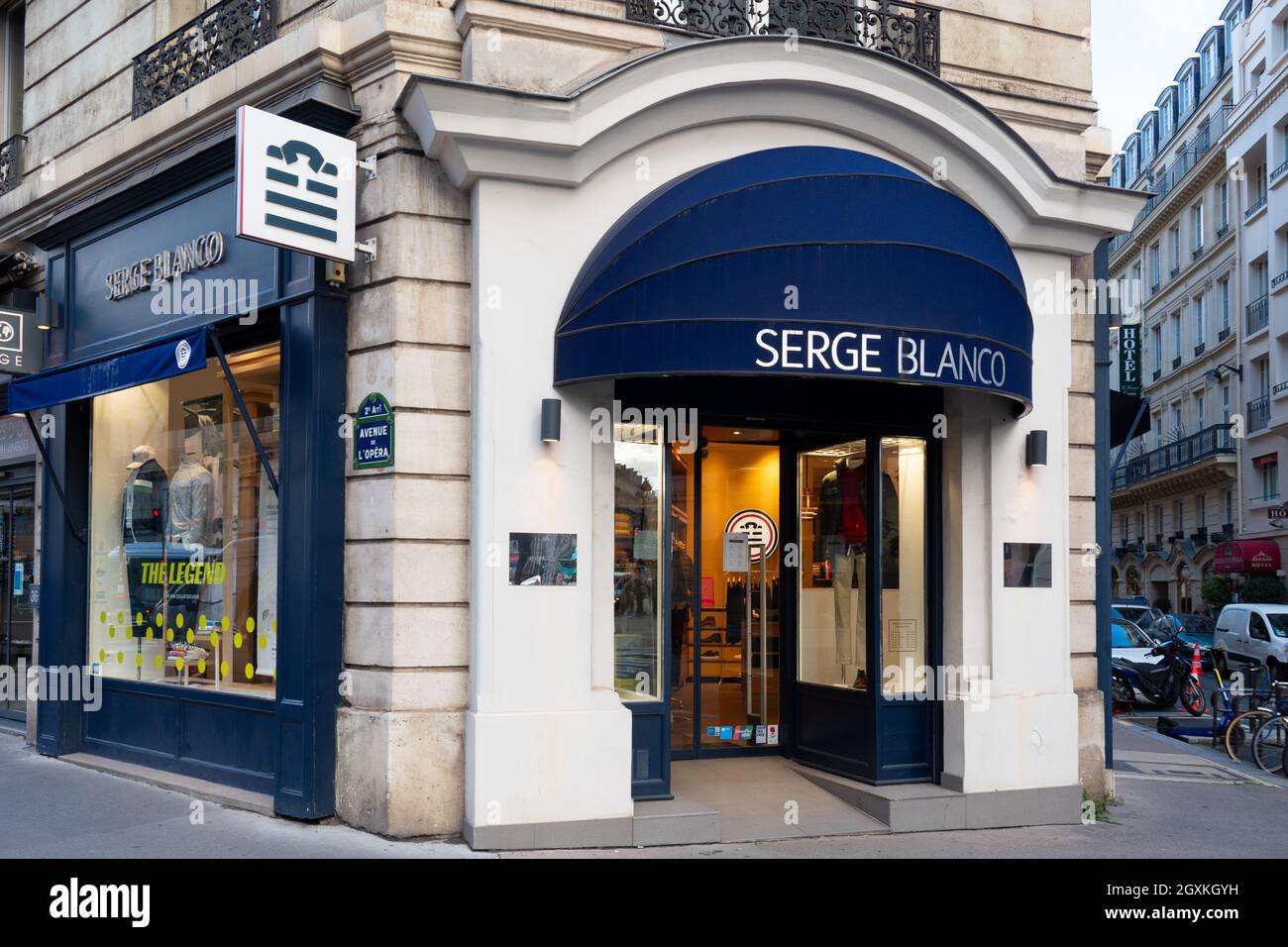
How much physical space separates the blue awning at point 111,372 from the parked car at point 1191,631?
1853 centimetres

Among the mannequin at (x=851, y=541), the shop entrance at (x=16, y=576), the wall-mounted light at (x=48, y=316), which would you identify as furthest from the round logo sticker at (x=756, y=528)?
the shop entrance at (x=16, y=576)

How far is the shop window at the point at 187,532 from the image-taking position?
9469 millimetres

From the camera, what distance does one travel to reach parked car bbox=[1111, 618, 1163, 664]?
1906 centimetres

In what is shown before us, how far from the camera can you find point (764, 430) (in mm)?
10227

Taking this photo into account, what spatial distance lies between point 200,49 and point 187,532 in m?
4.16

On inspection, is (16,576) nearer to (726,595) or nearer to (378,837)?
(378,837)

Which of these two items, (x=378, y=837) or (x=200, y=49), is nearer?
(x=378, y=837)

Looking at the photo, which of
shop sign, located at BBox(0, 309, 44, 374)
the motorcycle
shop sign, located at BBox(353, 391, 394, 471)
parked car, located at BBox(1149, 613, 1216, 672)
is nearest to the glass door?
shop sign, located at BBox(353, 391, 394, 471)

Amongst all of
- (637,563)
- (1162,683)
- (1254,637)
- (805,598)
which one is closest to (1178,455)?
(1254,637)

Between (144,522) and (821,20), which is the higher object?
(821,20)

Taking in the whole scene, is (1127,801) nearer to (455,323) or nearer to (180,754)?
(455,323)

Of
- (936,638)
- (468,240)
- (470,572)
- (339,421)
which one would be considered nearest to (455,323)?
(468,240)

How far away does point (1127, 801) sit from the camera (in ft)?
33.8

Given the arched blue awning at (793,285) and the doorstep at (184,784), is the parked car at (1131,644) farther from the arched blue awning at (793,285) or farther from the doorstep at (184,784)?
the doorstep at (184,784)
